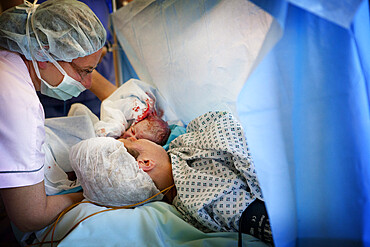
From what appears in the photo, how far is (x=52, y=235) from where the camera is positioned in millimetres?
1025

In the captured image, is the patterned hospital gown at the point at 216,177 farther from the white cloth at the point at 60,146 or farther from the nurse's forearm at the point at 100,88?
the nurse's forearm at the point at 100,88

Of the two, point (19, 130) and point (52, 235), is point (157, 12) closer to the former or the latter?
point (19, 130)

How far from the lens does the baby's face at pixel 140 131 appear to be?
165cm

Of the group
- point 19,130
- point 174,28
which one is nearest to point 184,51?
point 174,28

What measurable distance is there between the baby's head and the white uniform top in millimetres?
711

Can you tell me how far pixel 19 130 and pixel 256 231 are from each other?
34.2 inches

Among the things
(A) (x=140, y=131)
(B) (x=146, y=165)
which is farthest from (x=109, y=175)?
(A) (x=140, y=131)

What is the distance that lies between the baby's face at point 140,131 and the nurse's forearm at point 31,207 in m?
0.64

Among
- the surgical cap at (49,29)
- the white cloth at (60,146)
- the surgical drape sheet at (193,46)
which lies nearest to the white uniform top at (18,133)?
the surgical cap at (49,29)

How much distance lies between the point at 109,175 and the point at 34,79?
0.50m

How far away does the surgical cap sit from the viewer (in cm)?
103

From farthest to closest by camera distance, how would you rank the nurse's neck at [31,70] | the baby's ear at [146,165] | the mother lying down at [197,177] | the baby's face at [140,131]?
the baby's face at [140,131], the baby's ear at [146,165], the nurse's neck at [31,70], the mother lying down at [197,177]

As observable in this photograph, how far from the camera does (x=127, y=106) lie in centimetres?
181

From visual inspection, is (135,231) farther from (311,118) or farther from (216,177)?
(311,118)
